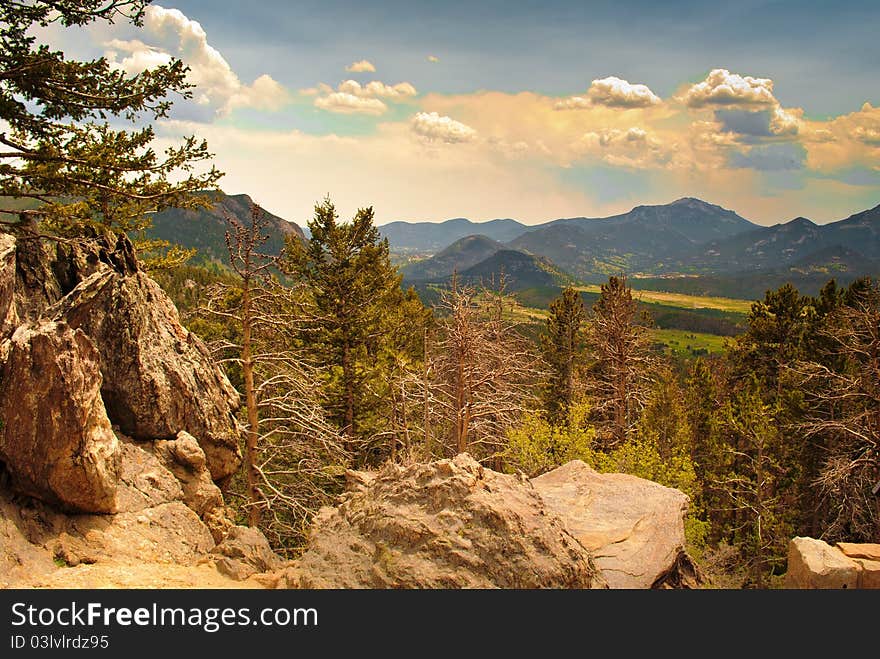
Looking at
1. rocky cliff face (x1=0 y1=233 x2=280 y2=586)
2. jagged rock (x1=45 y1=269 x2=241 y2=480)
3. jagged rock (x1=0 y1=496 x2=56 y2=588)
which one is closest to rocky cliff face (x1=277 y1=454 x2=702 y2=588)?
rocky cliff face (x1=0 y1=233 x2=280 y2=586)

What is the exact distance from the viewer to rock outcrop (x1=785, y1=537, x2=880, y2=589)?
13.7 metres

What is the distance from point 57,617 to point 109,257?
8990mm

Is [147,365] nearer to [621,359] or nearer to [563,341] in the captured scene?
[621,359]

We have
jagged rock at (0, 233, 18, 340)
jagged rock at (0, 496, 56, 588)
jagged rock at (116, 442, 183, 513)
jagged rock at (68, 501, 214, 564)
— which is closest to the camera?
jagged rock at (0, 496, 56, 588)

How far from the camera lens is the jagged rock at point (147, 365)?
41.1 ft

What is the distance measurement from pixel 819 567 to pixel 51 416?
17.9 meters

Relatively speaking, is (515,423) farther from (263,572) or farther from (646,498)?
(263,572)

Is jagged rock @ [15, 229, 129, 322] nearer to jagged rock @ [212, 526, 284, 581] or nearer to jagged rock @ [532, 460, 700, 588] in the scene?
jagged rock @ [212, 526, 284, 581]

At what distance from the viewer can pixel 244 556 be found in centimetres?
1051

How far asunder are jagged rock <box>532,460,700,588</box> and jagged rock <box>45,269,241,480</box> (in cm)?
936

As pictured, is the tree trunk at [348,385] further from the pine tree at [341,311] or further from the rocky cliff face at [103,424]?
the rocky cliff face at [103,424]

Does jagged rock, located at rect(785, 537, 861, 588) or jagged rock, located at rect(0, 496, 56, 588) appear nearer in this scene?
jagged rock, located at rect(0, 496, 56, 588)

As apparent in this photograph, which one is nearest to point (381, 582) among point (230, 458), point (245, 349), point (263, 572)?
point (263, 572)

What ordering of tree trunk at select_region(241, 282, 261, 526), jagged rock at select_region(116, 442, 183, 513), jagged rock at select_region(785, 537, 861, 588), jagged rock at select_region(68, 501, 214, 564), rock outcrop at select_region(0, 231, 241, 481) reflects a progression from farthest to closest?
tree trunk at select_region(241, 282, 261, 526)
jagged rock at select_region(785, 537, 861, 588)
rock outcrop at select_region(0, 231, 241, 481)
jagged rock at select_region(116, 442, 183, 513)
jagged rock at select_region(68, 501, 214, 564)
